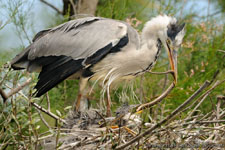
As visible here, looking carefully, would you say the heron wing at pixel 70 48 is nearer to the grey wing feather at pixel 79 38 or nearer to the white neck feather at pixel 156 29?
the grey wing feather at pixel 79 38

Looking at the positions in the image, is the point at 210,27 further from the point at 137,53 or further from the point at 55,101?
the point at 55,101

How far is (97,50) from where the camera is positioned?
3.56 m

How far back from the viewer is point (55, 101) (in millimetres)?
4363

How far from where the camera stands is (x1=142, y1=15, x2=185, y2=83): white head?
3.44 metres

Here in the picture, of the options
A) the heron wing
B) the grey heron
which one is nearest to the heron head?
the grey heron

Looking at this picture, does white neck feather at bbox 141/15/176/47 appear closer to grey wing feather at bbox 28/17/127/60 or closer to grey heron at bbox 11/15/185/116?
grey heron at bbox 11/15/185/116

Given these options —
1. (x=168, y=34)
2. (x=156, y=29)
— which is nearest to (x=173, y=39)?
(x=168, y=34)

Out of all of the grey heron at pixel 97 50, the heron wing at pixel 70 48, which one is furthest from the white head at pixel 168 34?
the heron wing at pixel 70 48

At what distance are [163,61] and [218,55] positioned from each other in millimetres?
611

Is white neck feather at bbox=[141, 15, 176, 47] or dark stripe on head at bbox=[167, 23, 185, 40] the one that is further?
white neck feather at bbox=[141, 15, 176, 47]

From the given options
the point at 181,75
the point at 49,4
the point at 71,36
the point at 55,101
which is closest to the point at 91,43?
the point at 71,36

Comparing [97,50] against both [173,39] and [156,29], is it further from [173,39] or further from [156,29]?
[173,39]

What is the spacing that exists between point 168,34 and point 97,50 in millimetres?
647

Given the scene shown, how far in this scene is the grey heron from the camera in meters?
3.51
